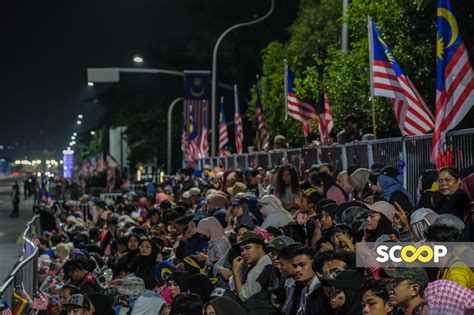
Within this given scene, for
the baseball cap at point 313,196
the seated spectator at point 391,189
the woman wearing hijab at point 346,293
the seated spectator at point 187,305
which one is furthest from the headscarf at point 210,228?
the woman wearing hijab at point 346,293

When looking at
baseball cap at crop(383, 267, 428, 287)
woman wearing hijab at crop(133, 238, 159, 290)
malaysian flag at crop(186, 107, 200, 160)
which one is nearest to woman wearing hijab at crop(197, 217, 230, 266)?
woman wearing hijab at crop(133, 238, 159, 290)

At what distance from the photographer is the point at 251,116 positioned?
151ft

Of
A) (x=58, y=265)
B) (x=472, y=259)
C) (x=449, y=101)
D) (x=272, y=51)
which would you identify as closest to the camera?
(x=472, y=259)

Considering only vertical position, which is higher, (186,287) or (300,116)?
(300,116)

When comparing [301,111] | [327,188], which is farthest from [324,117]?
[327,188]

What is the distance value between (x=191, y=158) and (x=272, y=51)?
6715 mm

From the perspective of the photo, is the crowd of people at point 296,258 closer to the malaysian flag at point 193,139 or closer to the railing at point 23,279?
the railing at point 23,279

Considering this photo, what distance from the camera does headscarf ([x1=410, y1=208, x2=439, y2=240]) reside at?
848 centimetres

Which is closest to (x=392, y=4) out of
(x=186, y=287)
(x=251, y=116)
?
(x=186, y=287)

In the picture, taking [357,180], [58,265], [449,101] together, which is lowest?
[58,265]

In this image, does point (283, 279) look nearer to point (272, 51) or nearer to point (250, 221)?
point (250, 221)

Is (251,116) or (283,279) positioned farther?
(251,116)

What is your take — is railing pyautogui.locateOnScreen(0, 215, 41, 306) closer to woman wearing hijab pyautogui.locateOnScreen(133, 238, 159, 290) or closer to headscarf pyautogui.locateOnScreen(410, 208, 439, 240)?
woman wearing hijab pyautogui.locateOnScreen(133, 238, 159, 290)

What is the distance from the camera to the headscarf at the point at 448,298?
6.70 meters
